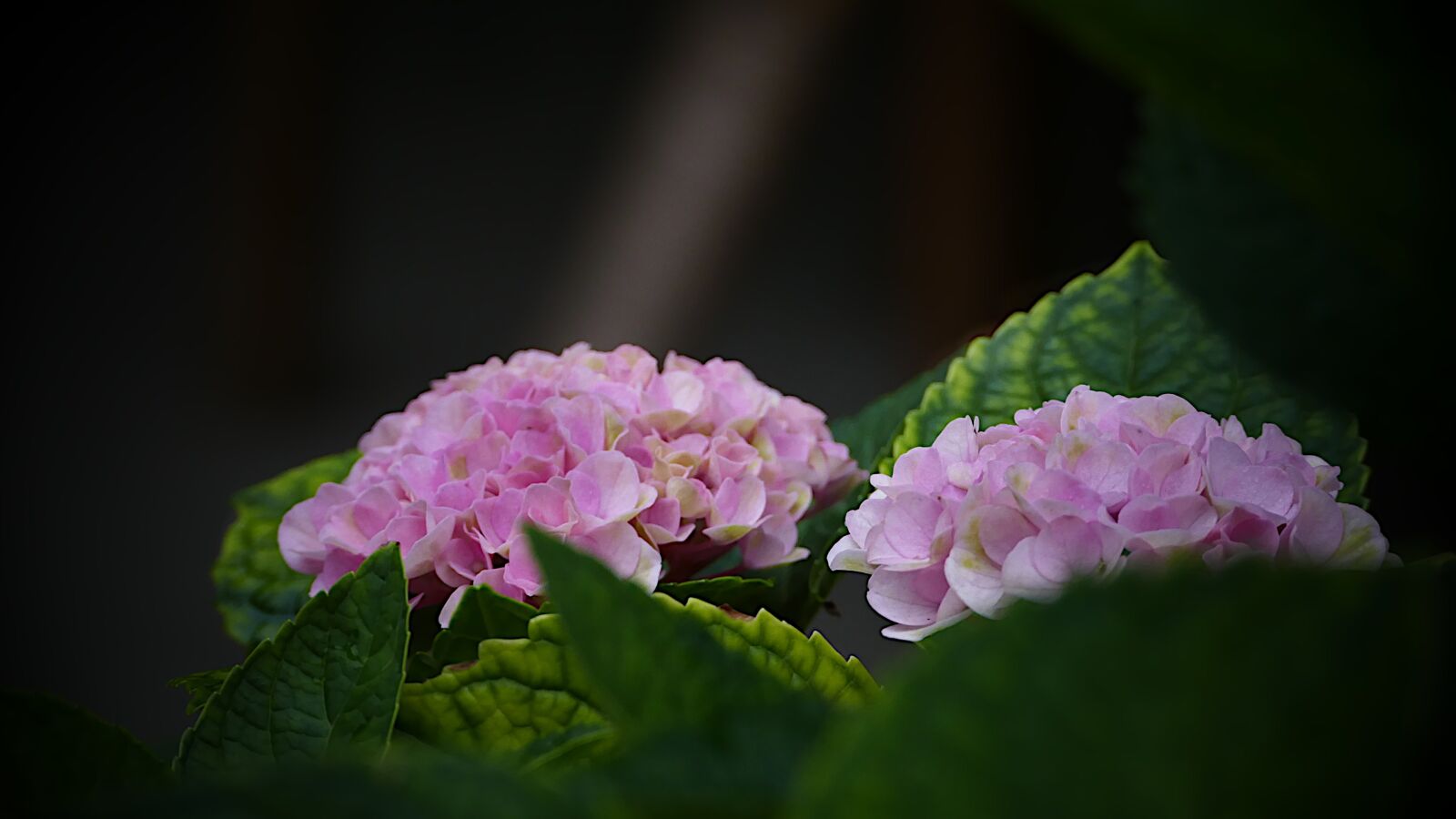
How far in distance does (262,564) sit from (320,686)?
281 mm

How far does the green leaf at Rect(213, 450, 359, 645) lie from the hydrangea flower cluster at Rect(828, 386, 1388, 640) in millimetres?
305

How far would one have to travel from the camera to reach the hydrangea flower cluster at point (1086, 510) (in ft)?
1.01

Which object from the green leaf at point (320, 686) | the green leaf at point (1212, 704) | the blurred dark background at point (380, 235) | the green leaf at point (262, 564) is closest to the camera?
the green leaf at point (1212, 704)

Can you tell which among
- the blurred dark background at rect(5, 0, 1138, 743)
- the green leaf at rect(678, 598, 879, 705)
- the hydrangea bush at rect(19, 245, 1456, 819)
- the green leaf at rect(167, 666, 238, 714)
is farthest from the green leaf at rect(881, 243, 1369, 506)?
the blurred dark background at rect(5, 0, 1138, 743)

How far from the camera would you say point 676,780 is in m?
0.14

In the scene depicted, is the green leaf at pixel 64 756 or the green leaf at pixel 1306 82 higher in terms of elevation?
the green leaf at pixel 1306 82

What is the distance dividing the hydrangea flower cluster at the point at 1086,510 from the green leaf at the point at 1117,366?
0.07m

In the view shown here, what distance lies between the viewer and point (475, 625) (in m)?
0.39

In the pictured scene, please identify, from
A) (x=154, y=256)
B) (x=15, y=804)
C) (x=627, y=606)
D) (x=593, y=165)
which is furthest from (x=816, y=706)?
(x=154, y=256)

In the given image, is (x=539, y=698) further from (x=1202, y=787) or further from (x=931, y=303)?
(x=931, y=303)

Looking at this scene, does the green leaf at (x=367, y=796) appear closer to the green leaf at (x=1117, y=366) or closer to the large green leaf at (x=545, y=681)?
the large green leaf at (x=545, y=681)

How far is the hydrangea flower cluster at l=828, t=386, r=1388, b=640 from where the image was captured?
1.01 feet

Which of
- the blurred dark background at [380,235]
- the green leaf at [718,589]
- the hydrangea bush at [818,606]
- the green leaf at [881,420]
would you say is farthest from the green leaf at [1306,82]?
the blurred dark background at [380,235]

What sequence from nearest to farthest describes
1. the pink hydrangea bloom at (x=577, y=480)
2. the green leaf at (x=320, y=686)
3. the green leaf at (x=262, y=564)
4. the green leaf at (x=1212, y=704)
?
the green leaf at (x=1212, y=704), the green leaf at (x=320, y=686), the pink hydrangea bloom at (x=577, y=480), the green leaf at (x=262, y=564)
